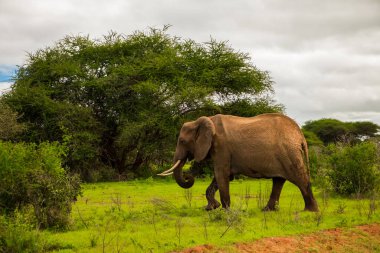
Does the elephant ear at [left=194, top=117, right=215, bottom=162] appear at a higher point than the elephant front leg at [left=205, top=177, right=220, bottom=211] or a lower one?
higher

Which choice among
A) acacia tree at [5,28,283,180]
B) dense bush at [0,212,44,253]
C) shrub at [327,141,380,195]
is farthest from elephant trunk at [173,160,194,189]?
acacia tree at [5,28,283,180]

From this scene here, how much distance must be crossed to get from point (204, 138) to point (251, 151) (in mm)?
1296

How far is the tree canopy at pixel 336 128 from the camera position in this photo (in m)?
60.2

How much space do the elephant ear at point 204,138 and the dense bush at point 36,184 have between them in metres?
3.45

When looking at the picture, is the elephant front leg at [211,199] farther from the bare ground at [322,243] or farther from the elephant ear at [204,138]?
the bare ground at [322,243]

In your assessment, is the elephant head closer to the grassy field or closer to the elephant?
the elephant

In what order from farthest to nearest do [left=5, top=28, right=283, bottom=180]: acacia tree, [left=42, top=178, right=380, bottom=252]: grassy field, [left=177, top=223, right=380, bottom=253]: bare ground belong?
[left=5, top=28, right=283, bottom=180]: acacia tree
[left=42, top=178, right=380, bottom=252]: grassy field
[left=177, top=223, right=380, bottom=253]: bare ground

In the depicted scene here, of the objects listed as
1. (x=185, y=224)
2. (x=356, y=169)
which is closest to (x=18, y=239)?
(x=185, y=224)

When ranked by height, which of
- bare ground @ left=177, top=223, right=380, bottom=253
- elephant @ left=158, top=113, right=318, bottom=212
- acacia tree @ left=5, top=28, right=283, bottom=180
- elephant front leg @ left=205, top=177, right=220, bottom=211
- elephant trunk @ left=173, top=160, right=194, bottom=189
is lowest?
bare ground @ left=177, top=223, right=380, bottom=253

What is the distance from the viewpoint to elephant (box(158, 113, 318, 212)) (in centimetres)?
1334

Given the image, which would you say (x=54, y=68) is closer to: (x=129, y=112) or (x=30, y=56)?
(x=30, y=56)

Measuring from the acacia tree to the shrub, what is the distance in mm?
11006

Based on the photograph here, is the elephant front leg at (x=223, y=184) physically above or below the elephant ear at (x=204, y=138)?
below

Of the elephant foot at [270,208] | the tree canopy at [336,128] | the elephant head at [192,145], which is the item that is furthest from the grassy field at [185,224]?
the tree canopy at [336,128]
